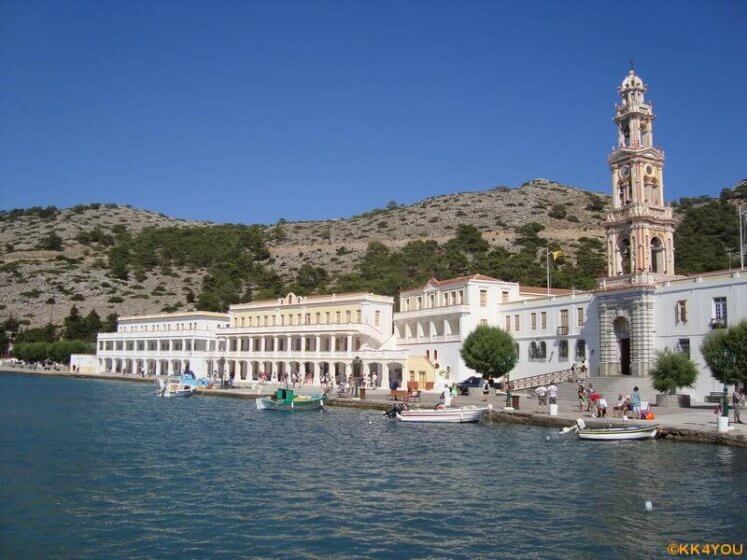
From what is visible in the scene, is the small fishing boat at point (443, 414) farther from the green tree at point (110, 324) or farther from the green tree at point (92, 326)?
the green tree at point (92, 326)

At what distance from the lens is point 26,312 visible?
123 metres

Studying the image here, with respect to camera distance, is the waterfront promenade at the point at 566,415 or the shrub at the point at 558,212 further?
the shrub at the point at 558,212

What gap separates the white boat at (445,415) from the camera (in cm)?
3926

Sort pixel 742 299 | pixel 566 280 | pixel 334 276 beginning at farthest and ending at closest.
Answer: pixel 334 276
pixel 566 280
pixel 742 299

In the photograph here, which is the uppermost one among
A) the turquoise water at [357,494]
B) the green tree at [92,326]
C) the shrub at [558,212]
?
the shrub at [558,212]

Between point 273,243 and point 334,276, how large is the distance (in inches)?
1834

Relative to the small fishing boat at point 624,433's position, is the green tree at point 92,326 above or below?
above

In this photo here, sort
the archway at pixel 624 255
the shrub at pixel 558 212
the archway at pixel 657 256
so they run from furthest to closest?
the shrub at pixel 558 212 → the archway at pixel 624 255 → the archway at pixel 657 256

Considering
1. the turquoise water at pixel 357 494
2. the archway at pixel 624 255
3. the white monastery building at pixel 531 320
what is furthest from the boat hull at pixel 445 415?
the archway at pixel 624 255

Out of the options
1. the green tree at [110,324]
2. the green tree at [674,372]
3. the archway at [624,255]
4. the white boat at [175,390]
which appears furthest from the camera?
the green tree at [110,324]

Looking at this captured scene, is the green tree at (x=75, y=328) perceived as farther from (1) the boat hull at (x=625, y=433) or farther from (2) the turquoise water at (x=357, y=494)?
(1) the boat hull at (x=625, y=433)

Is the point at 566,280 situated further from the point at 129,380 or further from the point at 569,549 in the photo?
the point at 569,549

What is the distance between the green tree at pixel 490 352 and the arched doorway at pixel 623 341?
7823 mm

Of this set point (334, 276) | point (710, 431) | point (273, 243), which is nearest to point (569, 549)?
point (710, 431)
